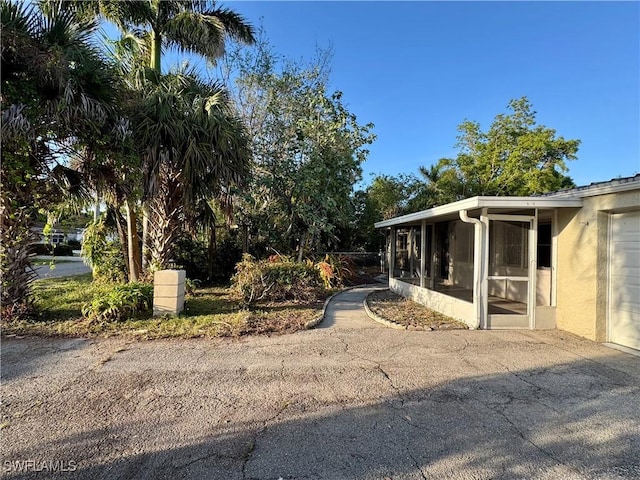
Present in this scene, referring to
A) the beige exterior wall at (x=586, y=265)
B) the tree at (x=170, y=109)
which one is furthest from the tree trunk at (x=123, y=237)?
the beige exterior wall at (x=586, y=265)

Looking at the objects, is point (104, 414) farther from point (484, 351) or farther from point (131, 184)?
point (131, 184)

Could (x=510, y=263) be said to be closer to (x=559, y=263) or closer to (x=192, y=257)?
(x=559, y=263)

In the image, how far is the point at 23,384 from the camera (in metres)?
4.00

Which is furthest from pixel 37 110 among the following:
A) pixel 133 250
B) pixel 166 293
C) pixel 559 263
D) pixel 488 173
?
pixel 488 173

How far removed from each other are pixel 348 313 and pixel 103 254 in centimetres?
846

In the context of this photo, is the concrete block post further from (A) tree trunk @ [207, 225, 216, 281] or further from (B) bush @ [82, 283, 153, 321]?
(A) tree trunk @ [207, 225, 216, 281]

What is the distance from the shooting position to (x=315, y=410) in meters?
3.45

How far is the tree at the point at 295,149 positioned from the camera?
476 inches

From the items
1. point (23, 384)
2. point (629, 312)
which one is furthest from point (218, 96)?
point (629, 312)

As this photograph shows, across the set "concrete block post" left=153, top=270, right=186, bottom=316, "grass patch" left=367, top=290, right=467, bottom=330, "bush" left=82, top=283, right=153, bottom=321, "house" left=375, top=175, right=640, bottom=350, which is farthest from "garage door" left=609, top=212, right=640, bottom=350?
"bush" left=82, top=283, right=153, bottom=321

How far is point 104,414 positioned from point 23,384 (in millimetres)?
1501

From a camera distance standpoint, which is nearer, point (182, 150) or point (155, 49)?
point (182, 150)

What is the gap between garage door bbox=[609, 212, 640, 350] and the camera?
5633 millimetres

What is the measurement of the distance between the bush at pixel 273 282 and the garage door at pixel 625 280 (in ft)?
20.7
